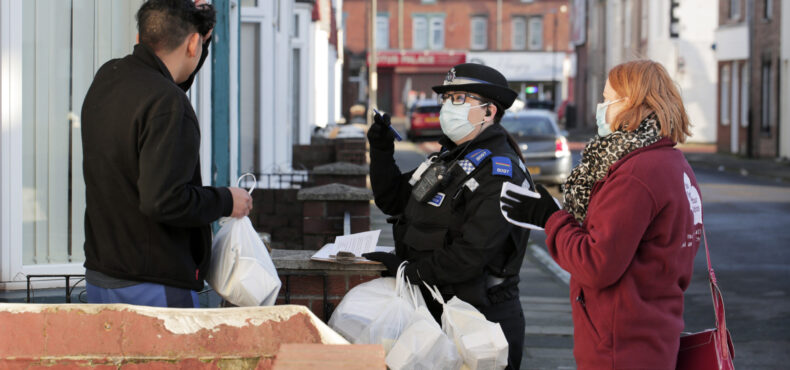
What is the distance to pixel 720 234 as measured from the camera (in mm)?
13734

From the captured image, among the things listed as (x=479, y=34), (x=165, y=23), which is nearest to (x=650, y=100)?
(x=165, y=23)

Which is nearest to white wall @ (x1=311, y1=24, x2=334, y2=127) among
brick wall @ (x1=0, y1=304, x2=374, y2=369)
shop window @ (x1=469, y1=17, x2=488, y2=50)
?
brick wall @ (x1=0, y1=304, x2=374, y2=369)

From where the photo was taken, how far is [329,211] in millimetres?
7875

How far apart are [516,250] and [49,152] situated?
8.68ft

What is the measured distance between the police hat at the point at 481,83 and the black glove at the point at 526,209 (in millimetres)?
1004

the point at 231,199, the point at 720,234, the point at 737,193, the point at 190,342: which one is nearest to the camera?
the point at 190,342

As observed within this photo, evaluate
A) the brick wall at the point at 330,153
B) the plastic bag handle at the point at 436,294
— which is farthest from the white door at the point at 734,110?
the plastic bag handle at the point at 436,294

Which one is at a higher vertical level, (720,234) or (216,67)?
(216,67)

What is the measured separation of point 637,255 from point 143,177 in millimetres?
1538

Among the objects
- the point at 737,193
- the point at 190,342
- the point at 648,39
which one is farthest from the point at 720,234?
the point at 648,39

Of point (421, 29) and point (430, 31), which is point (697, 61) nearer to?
point (430, 31)

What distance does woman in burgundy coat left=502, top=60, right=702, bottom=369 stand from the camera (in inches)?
131

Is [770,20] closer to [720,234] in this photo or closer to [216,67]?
[720,234]

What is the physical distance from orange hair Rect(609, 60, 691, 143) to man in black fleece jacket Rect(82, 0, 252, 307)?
1289mm
